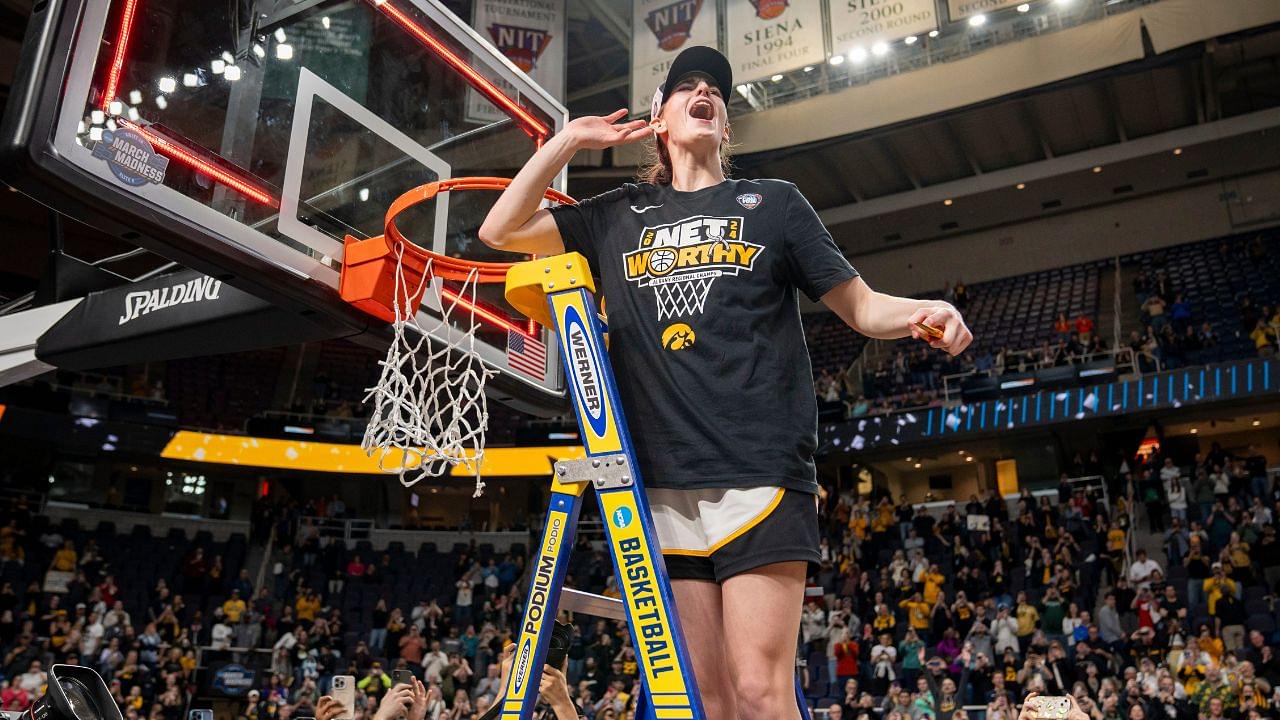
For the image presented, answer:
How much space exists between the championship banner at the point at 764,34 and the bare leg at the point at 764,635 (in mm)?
12404

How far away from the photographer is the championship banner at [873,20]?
12906mm

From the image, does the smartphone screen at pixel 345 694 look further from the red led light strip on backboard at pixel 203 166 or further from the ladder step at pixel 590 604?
the red led light strip on backboard at pixel 203 166

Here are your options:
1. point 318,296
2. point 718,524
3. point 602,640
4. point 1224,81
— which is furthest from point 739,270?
point 1224,81

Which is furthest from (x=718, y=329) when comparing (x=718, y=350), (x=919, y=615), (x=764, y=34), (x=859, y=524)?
(x=859, y=524)

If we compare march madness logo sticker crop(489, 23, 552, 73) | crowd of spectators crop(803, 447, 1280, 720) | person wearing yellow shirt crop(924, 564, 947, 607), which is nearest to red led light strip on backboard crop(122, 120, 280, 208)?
crowd of spectators crop(803, 447, 1280, 720)

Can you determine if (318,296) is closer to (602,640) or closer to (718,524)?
(718,524)

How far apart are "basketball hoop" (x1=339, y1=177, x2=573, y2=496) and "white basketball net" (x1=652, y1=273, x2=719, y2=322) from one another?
111 centimetres

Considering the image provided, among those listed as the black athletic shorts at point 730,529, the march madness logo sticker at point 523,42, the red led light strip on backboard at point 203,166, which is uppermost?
the march madness logo sticker at point 523,42

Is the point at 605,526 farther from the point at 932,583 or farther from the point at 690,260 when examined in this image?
the point at 932,583

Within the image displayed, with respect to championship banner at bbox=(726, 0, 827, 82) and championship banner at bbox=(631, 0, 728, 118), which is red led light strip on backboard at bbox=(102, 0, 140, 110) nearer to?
championship banner at bbox=(631, 0, 728, 118)

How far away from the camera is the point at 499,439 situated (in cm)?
2514

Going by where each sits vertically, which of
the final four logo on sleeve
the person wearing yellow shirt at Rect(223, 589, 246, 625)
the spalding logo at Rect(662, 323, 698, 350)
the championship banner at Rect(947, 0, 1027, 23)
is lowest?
the person wearing yellow shirt at Rect(223, 589, 246, 625)

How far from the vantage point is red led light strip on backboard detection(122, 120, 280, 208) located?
13.3 ft

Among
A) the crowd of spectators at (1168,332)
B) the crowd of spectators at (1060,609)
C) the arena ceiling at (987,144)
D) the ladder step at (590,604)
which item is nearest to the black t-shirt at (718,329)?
the ladder step at (590,604)
